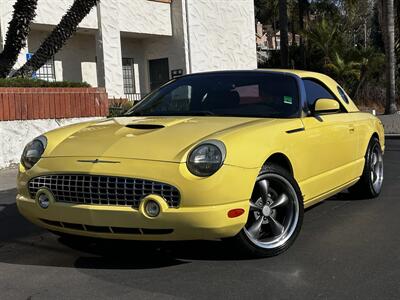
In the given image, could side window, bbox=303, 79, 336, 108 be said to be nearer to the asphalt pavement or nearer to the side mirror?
the side mirror

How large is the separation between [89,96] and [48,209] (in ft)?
28.7

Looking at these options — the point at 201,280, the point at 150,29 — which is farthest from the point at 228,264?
the point at 150,29

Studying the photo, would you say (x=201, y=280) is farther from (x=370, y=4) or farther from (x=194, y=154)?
(x=370, y=4)

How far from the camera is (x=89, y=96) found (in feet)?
41.5

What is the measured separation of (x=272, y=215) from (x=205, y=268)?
711 mm

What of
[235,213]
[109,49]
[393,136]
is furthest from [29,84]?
[393,136]

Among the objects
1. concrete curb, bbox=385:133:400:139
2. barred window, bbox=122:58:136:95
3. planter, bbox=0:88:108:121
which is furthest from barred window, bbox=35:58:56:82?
concrete curb, bbox=385:133:400:139

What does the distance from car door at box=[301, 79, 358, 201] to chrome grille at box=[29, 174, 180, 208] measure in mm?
1505

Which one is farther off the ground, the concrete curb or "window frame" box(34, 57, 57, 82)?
"window frame" box(34, 57, 57, 82)

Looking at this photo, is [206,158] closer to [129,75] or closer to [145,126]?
[145,126]

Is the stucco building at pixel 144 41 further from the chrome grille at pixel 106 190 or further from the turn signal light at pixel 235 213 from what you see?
the turn signal light at pixel 235 213

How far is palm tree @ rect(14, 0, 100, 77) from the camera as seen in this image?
12.7 m

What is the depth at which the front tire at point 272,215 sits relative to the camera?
4281 millimetres

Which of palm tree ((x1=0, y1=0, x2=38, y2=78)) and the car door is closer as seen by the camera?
the car door
